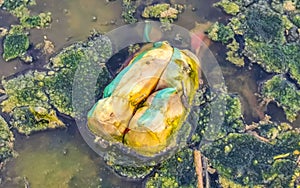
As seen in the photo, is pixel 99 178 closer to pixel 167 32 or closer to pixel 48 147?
pixel 48 147

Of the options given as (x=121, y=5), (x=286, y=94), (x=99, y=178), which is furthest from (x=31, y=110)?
(x=286, y=94)

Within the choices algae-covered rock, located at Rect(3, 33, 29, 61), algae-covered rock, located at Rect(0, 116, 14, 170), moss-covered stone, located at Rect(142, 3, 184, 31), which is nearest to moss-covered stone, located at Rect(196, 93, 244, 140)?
moss-covered stone, located at Rect(142, 3, 184, 31)

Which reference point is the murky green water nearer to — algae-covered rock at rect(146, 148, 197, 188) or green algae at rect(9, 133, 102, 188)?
green algae at rect(9, 133, 102, 188)

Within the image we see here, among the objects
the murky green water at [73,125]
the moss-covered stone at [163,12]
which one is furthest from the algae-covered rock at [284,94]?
the moss-covered stone at [163,12]

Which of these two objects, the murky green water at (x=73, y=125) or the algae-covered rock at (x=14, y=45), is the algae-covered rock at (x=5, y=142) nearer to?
the murky green water at (x=73, y=125)

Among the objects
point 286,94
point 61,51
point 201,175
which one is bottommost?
point 201,175

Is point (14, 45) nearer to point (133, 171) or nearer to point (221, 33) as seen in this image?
point (133, 171)

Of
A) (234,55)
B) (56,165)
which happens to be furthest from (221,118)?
(56,165)
